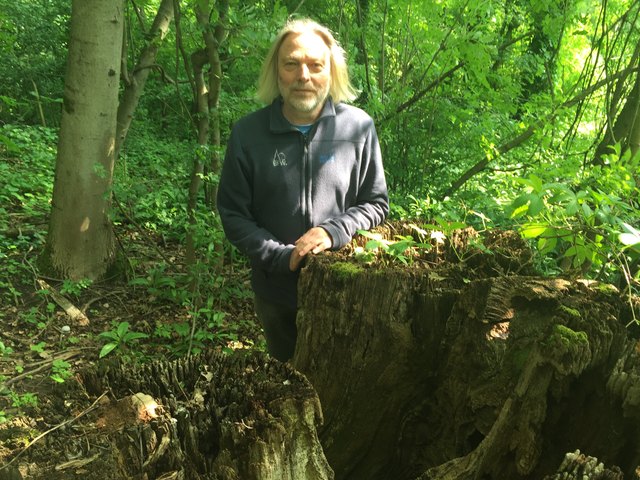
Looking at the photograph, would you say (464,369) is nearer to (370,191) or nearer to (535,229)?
(535,229)

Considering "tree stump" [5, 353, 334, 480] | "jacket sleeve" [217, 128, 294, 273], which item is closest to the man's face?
"jacket sleeve" [217, 128, 294, 273]

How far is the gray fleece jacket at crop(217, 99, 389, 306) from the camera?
2.92m

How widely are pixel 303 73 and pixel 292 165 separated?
0.48 m

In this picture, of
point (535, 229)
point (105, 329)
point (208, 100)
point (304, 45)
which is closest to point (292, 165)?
point (304, 45)

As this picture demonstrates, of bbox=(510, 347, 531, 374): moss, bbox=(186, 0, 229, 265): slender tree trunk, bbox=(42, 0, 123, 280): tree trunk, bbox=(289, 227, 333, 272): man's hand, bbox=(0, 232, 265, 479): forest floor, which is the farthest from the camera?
bbox=(42, 0, 123, 280): tree trunk

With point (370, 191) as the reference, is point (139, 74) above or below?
above

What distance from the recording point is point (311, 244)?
8.65ft

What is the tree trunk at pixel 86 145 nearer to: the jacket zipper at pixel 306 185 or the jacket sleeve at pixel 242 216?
the jacket sleeve at pixel 242 216

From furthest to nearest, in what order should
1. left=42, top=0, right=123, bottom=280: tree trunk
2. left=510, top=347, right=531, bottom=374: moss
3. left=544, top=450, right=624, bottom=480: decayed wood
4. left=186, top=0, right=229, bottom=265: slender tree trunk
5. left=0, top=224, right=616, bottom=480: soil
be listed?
left=42, top=0, right=123, bottom=280: tree trunk, left=186, top=0, right=229, bottom=265: slender tree trunk, left=510, top=347, right=531, bottom=374: moss, left=0, top=224, right=616, bottom=480: soil, left=544, top=450, right=624, bottom=480: decayed wood

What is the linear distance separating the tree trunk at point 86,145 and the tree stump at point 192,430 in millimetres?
3682

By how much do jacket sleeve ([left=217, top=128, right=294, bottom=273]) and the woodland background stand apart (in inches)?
33.7

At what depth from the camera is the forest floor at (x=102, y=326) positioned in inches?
158

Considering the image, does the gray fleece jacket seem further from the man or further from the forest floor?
the forest floor

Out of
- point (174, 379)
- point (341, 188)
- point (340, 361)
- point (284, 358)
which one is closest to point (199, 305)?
→ point (284, 358)
